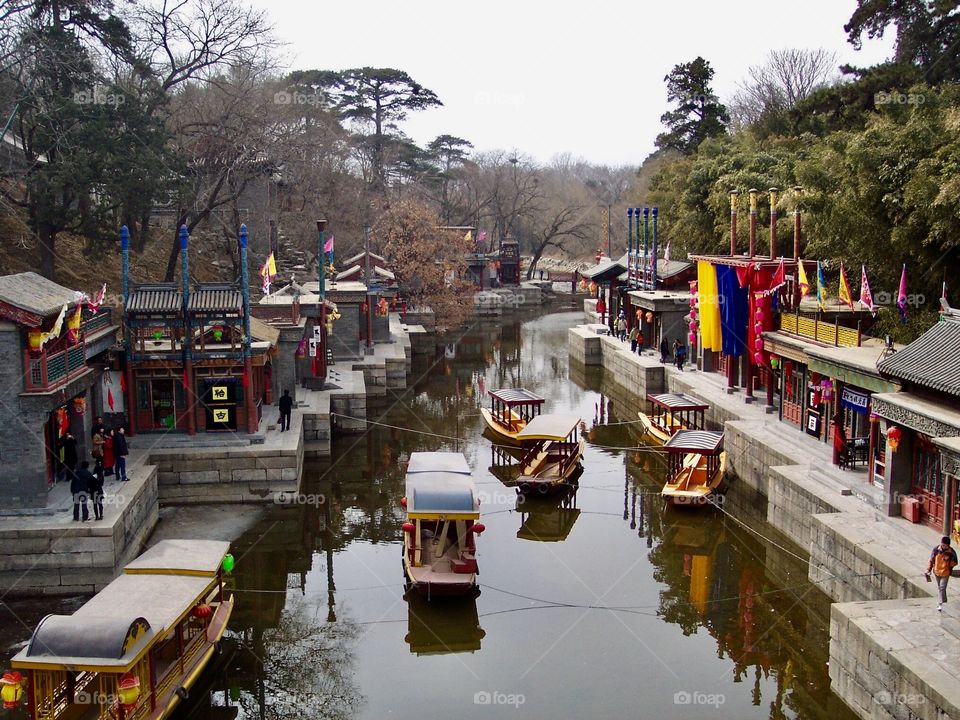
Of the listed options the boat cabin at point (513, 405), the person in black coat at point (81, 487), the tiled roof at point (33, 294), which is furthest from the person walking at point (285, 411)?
the person in black coat at point (81, 487)

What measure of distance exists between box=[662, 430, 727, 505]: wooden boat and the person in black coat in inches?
578

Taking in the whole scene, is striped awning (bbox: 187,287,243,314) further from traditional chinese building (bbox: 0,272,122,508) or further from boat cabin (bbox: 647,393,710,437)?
boat cabin (bbox: 647,393,710,437)

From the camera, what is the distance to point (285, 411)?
2909cm

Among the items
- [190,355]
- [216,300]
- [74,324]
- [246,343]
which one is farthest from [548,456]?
[74,324]

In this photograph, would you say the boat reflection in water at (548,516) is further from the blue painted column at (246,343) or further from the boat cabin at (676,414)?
the blue painted column at (246,343)

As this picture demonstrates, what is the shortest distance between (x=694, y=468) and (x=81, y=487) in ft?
53.3

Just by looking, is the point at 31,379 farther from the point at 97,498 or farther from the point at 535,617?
the point at 535,617

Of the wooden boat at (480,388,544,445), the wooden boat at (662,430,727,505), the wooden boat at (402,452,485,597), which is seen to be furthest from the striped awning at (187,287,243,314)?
the wooden boat at (662,430,727,505)

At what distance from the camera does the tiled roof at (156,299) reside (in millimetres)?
26703

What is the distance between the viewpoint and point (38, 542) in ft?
65.3

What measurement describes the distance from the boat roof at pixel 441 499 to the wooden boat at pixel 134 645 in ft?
14.5

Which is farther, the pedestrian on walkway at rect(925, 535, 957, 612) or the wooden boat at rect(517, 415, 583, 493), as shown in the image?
the wooden boat at rect(517, 415, 583, 493)

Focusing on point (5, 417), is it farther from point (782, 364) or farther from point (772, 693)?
point (782, 364)

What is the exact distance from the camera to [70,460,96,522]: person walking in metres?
20.1
